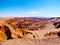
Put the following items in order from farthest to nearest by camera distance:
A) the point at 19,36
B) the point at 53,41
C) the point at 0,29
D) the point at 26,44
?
the point at 19,36 < the point at 0,29 < the point at 53,41 < the point at 26,44

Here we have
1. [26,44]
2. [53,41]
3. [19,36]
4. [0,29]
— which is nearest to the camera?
[26,44]

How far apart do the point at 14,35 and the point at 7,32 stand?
0.68m

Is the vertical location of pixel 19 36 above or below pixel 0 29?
below

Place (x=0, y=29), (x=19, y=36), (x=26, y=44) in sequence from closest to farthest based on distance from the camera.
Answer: (x=26, y=44) → (x=0, y=29) → (x=19, y=36)

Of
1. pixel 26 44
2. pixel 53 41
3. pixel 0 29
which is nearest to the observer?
pixel 26 44

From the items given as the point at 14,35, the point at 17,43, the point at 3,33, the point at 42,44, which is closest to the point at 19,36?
the point at 14,35

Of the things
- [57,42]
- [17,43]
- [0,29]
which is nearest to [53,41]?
[57,42]

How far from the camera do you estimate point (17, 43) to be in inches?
413

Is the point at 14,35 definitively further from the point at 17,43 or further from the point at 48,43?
the point at 48,43

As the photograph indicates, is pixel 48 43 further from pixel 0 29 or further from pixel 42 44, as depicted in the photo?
pixel 0 29

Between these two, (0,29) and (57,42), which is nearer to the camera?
(57,42)

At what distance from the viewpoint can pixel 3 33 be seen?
12000mm

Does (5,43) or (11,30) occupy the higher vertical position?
(11,30)

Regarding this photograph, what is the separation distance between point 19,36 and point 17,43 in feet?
7.93
